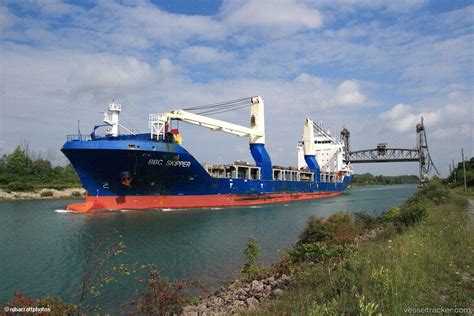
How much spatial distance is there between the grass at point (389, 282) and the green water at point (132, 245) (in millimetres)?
4075

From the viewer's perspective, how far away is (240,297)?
7.21 metres

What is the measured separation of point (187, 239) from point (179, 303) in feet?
34.7

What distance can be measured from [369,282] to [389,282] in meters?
0.36

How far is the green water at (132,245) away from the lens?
994 cm

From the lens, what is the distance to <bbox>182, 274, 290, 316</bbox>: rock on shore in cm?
651

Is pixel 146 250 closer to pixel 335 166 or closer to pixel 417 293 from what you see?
pixel 417 293

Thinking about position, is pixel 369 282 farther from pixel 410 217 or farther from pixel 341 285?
pixel 410 217

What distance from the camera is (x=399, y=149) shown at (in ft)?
277

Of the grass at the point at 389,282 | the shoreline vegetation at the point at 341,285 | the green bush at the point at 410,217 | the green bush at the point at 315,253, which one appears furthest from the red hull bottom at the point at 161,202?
the grass at the point at 389,282
